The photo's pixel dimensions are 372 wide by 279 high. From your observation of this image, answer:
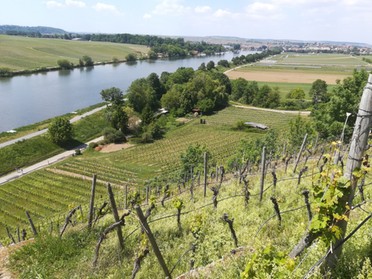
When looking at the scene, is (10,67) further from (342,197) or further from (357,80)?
(342,197)

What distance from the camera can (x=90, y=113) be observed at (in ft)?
198

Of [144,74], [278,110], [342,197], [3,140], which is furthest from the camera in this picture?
[144,74]

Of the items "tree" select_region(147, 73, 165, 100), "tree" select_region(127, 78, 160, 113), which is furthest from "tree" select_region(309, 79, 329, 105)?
"tree" select_region(127, 78, 160, 113)

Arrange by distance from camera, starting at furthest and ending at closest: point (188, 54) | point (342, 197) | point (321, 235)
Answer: point (188, 54) < point (321, 235) < point (342, 197)

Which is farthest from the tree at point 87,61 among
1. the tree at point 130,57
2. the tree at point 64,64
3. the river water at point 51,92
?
the tree at point 130,57

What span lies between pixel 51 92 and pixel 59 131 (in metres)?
35.8

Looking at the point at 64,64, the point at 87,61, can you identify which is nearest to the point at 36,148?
the point at 64,64

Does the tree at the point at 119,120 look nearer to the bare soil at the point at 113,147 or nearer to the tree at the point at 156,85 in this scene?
the bare soil at the point at 113,147

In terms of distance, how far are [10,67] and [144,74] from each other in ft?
141

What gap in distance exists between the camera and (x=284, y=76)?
365ft

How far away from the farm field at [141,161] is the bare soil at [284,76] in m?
46.9

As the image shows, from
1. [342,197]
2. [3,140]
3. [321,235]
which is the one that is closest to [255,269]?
[321,235]

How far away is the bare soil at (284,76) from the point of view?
104m

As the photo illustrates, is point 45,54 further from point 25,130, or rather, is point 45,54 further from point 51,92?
point 25,130
